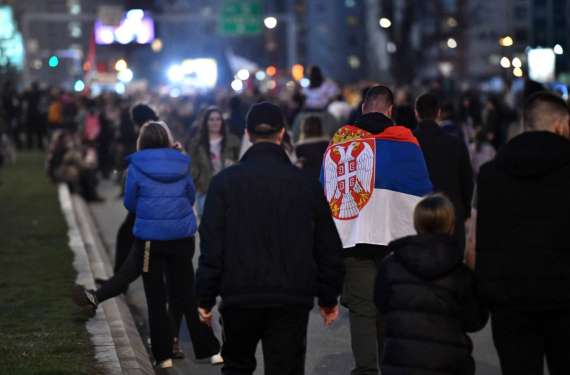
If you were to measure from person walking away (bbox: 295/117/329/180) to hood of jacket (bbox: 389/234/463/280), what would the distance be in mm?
8042

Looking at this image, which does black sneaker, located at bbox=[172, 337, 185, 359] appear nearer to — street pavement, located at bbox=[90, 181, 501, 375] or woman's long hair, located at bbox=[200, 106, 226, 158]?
street pavement, located at bbox=[90, 181, 501, 375]

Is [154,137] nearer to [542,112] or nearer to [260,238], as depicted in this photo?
[260,238]

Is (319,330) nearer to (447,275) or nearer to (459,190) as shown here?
(459,190)

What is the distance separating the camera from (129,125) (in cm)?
2088

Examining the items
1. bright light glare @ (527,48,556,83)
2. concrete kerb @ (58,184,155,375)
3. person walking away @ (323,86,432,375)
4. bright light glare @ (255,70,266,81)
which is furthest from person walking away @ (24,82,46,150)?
person walking away @ (323,86,432,375)

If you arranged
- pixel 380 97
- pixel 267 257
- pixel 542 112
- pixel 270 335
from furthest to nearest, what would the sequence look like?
1. pixel 380 97
2. pixel 270 335
3. pixel 267 257
4. pixel 542 112

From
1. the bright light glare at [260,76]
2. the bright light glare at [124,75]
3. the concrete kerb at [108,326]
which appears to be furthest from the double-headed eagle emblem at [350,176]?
the bright light glare at [260,76]

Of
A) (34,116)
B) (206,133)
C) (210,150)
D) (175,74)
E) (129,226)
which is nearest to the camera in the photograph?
(129,226)

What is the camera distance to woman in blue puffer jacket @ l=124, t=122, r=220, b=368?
10.0m

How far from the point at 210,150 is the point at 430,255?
8742mm

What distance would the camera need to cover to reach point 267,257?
6801mm

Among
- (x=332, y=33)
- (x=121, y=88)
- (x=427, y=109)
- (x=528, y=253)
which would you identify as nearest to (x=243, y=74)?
(x=121, y=88)

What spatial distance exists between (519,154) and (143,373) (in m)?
3.67

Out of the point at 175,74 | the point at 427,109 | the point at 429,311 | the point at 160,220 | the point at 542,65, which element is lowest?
the point at 429,311
